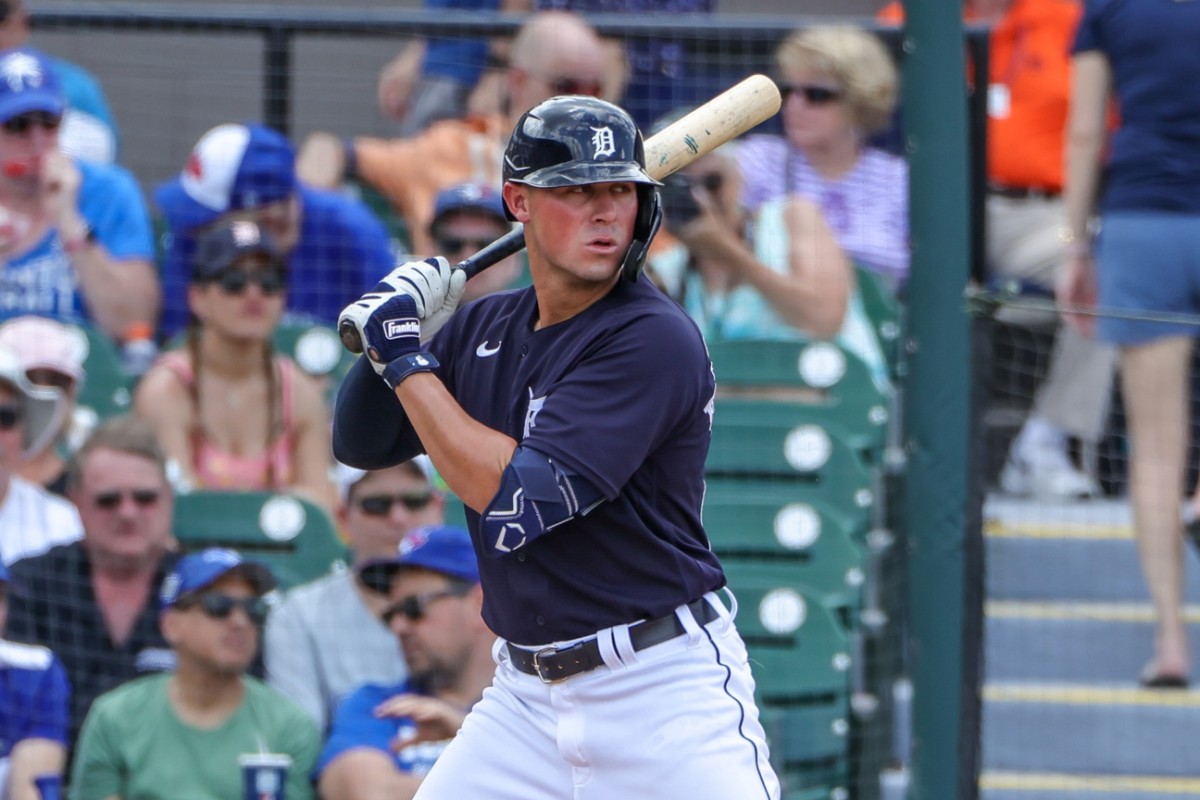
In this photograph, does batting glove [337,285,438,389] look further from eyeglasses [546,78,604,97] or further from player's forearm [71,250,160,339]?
player's forearm [71,250,160,339]

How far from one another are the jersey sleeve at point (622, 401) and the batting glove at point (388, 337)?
0.71 ft

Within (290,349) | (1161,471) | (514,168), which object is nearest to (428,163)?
(290,349)

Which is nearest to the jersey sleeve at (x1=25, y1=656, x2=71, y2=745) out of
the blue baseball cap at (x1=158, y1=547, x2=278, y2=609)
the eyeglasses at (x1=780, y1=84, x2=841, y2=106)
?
the blue baseball cap at (x1=158, y1=547, x2=278, y2=609)

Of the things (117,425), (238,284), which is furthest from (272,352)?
(117,425)

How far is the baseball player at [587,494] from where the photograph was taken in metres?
2.81

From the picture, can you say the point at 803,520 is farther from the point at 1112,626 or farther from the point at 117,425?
the point at 117,425

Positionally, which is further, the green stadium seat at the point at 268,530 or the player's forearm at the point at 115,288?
the player's forearm at the point at 115,288

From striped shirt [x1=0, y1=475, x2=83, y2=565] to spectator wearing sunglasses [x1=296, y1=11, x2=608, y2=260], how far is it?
1.24 meters

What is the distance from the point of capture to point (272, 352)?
16.4ft

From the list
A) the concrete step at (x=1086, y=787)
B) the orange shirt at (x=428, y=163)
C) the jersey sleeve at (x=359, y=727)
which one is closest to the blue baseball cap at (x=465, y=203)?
the orange shirt at (x=428, y=163)

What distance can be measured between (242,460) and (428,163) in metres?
1.14

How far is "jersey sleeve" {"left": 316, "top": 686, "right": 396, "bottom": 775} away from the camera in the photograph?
13.6 feet

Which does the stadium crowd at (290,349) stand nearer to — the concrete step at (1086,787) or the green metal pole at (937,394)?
the green metal pole at (937,394)

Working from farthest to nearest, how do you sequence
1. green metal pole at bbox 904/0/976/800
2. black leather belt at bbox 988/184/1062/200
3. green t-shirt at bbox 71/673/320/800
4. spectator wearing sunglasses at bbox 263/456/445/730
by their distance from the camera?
black leather belt at bbox 988/184/1062/200
spectator wearing sunglasses at bbox 263/456/445/730
green t-shirt at bbox 71/673/320/800
green metal pole at bbox 904/0/976/800
